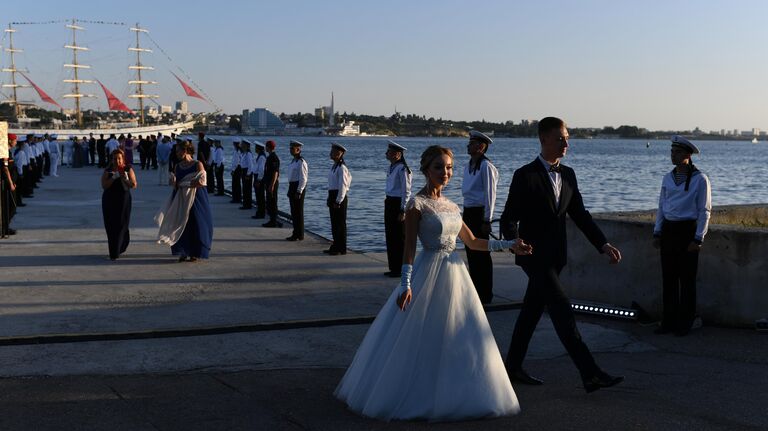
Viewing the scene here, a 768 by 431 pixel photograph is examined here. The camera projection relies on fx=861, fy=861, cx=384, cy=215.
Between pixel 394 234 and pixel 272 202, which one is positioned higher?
pixel 394 234

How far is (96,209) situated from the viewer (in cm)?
2041

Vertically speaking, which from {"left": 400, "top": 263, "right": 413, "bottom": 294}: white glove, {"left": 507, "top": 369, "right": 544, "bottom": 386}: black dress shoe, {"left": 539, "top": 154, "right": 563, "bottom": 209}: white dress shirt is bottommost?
{"left": 507, "top": 369, "right": 544, "bottom": 386}: black dress shoe

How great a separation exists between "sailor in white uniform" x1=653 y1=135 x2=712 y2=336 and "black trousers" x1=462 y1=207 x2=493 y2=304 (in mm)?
1968

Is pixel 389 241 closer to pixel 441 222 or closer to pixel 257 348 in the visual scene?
pixel 257 348

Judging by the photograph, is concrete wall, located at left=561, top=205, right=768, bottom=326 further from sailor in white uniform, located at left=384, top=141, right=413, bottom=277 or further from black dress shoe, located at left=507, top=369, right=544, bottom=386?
black dress shoe, located at left=507, top=369, right=544, bottom=386

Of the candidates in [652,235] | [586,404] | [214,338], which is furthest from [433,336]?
[652,235]

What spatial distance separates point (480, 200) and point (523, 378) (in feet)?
10.9

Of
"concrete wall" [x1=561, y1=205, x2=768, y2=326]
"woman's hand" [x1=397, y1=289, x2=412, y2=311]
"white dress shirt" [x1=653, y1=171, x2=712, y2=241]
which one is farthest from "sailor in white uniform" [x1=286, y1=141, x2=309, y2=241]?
"woman's hand" [x1=397, y1=289, x2=412, y2=311]

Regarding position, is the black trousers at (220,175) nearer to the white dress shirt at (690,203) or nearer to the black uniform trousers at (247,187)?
the black uniform trousers at (247,187)

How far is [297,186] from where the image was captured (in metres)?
14.9

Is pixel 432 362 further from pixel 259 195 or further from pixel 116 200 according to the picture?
pixel 259 195

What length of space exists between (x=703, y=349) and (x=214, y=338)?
4.23 m

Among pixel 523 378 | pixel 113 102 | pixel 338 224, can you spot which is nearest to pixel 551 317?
pixel 523 378

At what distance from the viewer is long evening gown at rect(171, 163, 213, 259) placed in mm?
12305
